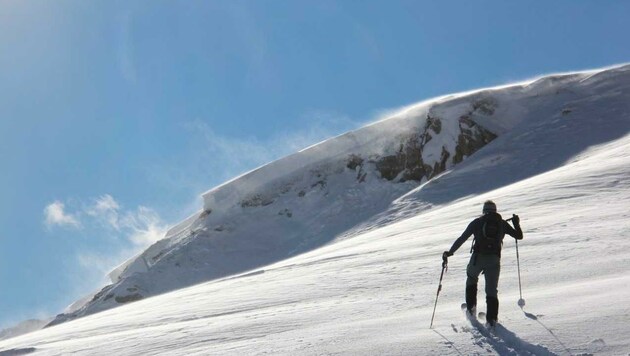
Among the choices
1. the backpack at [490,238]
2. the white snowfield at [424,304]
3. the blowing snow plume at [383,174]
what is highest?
the blowing snow plume at [383,174]

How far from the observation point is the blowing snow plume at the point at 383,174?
1925 inches

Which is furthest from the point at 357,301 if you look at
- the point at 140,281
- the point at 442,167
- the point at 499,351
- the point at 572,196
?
the point at 442,167

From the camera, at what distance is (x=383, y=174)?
6103 centimetres

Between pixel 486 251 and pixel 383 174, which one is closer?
pixel 486 251

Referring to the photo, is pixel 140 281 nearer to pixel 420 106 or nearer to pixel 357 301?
pixel 420 106

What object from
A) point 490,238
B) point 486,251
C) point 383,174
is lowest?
point 486,251

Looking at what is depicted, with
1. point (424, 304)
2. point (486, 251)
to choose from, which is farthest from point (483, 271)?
point (424, 304)

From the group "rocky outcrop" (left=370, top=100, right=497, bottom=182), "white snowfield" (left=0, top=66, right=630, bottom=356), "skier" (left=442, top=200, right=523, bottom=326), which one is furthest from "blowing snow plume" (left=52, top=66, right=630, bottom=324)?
"skier" (left=442, top=200, right=523, bottom=326)

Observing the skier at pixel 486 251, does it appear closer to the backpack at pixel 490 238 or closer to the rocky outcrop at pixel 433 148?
the backpack at pixel 490 238

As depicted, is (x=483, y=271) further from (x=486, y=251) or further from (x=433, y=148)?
(x=433, y=148)

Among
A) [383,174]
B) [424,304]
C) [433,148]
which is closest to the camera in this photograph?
[424,304]

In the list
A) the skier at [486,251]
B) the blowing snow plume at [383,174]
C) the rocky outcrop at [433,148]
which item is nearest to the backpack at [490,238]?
the skier at [486,251]

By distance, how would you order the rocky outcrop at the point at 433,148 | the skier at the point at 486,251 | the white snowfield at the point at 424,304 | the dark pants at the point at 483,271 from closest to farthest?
the white snowfield at the point at 424,304
the dark pants at the point at 483,271
the skier at the point at 486,251
the rocky outcrop at the point at 433,148

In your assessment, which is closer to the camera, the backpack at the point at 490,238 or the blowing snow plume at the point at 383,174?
the backpack at the point at 490,238
